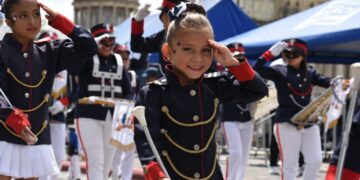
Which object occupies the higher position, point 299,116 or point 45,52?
point 45,52

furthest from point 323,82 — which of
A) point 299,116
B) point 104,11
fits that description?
point 104,11

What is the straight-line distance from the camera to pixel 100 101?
790 cm

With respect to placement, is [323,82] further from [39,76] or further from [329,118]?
[39,76]

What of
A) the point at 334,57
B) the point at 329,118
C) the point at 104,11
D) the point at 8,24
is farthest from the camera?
the point at 104,11

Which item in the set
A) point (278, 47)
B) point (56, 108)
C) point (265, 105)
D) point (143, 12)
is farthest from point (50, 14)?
point (265, 105)

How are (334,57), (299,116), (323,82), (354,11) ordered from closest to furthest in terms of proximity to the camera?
(299,116)
(323,82)
(354,11)
(334,57)

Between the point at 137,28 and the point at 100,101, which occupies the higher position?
the point at 137,28

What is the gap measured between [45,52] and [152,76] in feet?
25.0

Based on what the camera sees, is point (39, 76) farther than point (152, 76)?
No

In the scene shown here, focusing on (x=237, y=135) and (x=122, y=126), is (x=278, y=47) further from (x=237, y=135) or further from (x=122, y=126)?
(x=237, y=135)

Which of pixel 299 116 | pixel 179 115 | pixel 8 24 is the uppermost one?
pixel 8 24

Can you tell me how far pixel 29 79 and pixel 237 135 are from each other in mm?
5072

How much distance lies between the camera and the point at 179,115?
399 centimetres

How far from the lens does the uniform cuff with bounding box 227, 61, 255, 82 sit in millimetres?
3969
